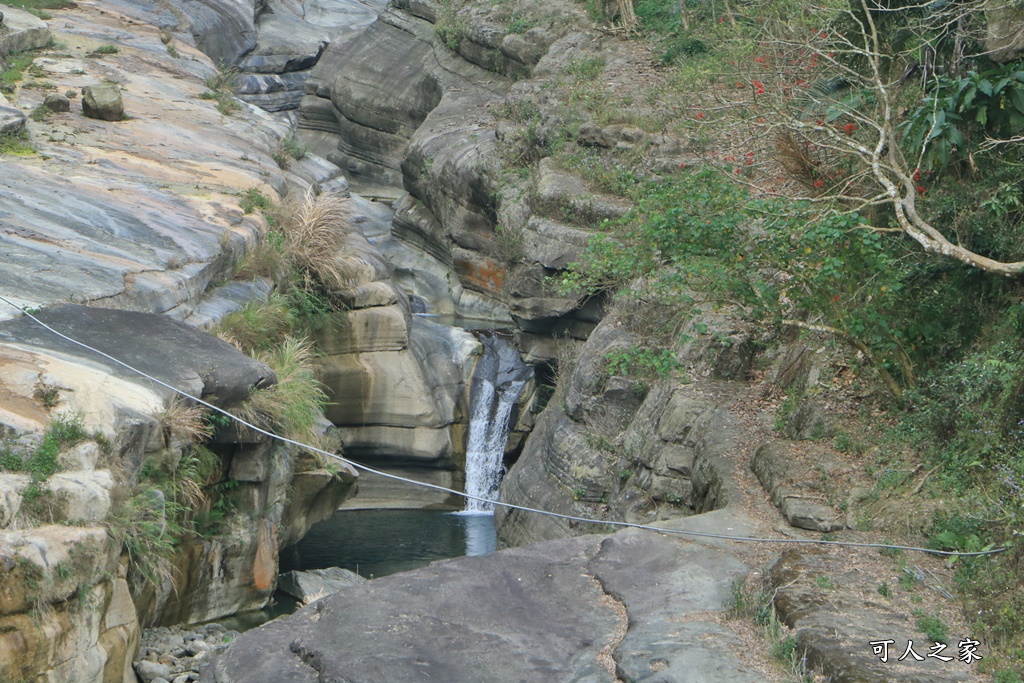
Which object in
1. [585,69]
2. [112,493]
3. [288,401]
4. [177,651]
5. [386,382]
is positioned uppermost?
[585,69]

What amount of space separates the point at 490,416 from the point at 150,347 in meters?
8.48

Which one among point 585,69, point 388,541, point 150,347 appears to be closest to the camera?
point 150,347

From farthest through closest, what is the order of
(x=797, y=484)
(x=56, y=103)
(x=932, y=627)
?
(x=56, y=103) < (x=797, y=484) < (x=932, y=627)

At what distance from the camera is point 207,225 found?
1399 centimetres

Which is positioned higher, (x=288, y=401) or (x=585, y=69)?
(x=585, y=69)

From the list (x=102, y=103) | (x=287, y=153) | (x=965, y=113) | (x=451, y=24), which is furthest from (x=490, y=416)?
(x=451, y=24)

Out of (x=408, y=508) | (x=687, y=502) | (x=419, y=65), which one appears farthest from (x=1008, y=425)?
(x=419, y=65)

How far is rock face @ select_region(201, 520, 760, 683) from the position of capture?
21.5ft

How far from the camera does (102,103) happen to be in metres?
17.1

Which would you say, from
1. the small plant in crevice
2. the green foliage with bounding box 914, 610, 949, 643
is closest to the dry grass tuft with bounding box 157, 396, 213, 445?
the green foliage with bounding box 914, 610, 949, 643

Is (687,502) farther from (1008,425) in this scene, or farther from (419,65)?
(419,65)

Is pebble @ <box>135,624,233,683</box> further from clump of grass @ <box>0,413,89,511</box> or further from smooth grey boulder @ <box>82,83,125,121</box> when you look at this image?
smooth grey boulder @ <box>82,83,125,121</box>

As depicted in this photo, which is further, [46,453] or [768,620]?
[46,453]

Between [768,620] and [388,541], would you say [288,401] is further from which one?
[768,620]
